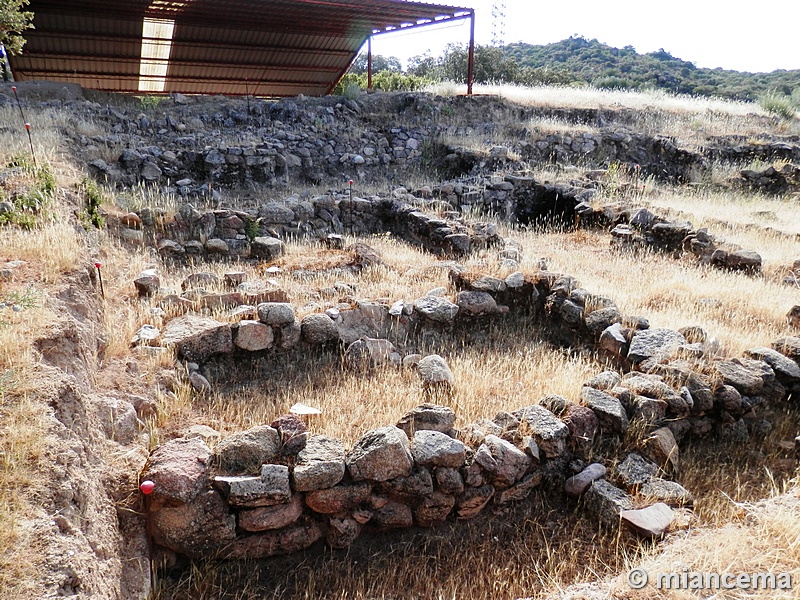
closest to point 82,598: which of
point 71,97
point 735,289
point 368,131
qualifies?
point 735,289

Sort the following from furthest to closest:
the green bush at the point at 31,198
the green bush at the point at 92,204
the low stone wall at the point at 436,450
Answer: the green bush at the point at 92,204
the green bush at the point at 31,198
the low stone wall at the point at 436,450

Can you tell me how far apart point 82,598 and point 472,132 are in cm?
1740

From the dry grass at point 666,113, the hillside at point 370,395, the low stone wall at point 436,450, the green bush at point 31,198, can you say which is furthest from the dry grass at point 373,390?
the dry grass at point 666,113

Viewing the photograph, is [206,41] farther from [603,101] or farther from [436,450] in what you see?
[436,450]

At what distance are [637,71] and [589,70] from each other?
16.4 ft

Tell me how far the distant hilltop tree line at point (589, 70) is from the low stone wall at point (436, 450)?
2399 cm

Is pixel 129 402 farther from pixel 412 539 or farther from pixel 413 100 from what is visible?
pixel 413 100

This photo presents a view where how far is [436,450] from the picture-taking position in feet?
13.6

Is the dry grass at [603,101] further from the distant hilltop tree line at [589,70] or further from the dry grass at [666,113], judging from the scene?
the distant hilltop tree line at [589,70]

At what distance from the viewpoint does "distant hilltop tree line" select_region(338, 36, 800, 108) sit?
138ft

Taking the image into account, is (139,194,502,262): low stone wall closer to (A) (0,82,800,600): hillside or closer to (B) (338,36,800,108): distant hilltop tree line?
(A) (0,82,800,600): hillside

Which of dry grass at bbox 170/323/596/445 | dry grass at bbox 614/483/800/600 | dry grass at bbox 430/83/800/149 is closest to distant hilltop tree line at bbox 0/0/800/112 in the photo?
dry grass at bbox 430/83/800/149

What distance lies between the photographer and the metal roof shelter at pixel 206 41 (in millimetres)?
18000

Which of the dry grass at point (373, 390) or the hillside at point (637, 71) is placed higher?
the hillside at point (637, 71)
